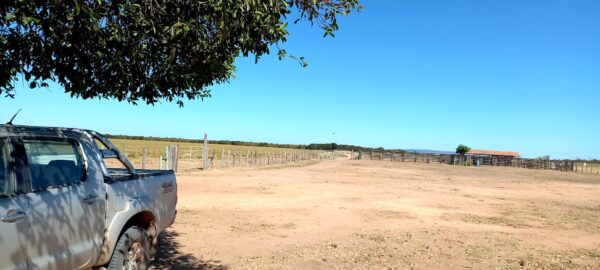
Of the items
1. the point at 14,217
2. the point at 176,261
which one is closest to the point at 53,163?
the point at 14,217

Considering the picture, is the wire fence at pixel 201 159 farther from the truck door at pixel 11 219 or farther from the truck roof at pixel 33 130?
the truck door at pixel 11 219

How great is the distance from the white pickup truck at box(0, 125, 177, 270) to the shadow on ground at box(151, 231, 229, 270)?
1242 mm

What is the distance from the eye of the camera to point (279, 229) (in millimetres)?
10352

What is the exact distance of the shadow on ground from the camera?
22.8 ft

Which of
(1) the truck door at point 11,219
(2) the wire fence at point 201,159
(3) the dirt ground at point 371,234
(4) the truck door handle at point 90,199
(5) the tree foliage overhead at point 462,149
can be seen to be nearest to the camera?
(1) the truck door at point 11,219

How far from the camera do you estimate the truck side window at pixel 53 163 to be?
4027mm

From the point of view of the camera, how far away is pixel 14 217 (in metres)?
3.52

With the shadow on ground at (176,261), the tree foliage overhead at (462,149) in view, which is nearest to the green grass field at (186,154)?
the shadow on ground at (176,261)

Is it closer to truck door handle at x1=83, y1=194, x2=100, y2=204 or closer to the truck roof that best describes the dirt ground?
truck door handle at x1=83, y1=194, x2=100, y2=204

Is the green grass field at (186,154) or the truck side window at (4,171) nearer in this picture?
the truck side window at (4,171)

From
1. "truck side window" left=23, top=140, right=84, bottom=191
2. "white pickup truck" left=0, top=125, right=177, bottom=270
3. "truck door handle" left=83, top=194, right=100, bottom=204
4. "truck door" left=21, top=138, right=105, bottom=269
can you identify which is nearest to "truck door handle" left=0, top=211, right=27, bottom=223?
"white pickup truck" left=0, top=125, right=177, bottom=270

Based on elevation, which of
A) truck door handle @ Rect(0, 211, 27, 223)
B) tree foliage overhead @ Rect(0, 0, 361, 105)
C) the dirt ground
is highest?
tree foliage overhead @ Rect(0, 0, 361, 105)

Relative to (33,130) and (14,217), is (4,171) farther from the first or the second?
(33,130)

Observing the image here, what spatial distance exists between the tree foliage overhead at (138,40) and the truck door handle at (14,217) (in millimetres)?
1538
